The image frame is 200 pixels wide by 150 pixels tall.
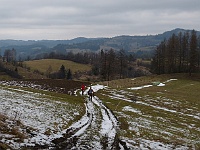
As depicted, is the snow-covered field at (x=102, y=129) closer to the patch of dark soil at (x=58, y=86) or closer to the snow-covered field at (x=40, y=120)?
the snow-covered field at (x=40, y=120)

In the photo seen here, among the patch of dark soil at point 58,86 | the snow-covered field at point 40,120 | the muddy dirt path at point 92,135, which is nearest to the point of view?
the snow-covered field at point 40,120

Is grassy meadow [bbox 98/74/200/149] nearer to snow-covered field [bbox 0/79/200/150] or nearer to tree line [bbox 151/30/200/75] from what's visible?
snow-covered field [bbox 0/79/200/150]

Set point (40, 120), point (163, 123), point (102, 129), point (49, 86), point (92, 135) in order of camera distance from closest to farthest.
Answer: point (92, 135), point (102, 129), point (40, 120), point (163, 123), point (49, 86)

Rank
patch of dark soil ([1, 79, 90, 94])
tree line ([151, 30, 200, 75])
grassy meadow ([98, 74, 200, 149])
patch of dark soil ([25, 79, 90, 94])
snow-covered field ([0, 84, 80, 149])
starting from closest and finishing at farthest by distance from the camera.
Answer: snow-covered field ([0, 84, 80, 149]), grassy meadow ([98, 74, 200, 149]), patch of dark soil ([1, 79, 90, 94]), patch of dark soil ([25, 79, 90, 94]), tree line ([151, 30, 200, 75])

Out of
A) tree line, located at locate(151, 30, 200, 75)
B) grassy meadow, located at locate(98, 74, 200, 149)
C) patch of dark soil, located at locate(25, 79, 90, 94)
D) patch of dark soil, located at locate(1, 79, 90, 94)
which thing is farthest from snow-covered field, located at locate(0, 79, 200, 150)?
tree line, located at locate(151, 30, 200, 75)

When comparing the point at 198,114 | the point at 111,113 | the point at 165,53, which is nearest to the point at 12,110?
the point at 111,113

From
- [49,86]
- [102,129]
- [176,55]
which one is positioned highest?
[176,55]

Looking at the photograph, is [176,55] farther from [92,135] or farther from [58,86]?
[92,135]

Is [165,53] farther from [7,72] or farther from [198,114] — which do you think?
[7,72]

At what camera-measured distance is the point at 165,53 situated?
9931cm

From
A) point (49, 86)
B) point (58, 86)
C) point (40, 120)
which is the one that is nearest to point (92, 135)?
point (40, 120)

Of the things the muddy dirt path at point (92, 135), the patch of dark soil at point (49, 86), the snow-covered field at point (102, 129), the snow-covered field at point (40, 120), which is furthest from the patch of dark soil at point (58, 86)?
the muddy dirt path at point (92, 135)

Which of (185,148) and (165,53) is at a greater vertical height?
(165,53)

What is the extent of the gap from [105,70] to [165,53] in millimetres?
26884
